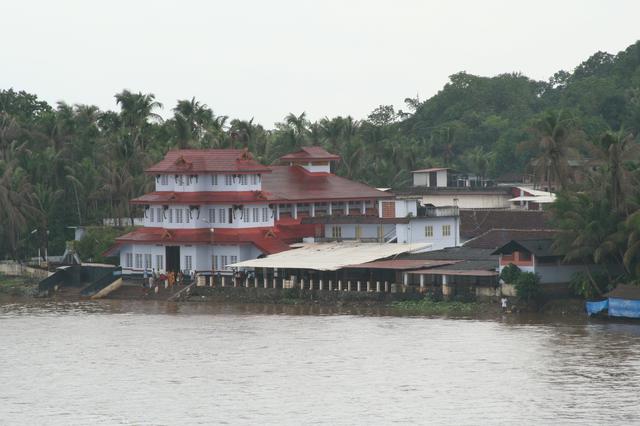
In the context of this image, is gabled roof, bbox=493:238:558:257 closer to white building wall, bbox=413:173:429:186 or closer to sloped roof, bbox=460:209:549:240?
sloped roof, bbox=460:209:549:240

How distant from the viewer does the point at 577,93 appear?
13888 cm

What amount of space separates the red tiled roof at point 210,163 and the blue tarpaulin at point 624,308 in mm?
25407

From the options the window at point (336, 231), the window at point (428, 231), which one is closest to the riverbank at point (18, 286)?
the window at point (336, 231)

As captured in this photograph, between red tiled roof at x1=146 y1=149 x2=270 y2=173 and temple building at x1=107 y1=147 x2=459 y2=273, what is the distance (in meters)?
0.05

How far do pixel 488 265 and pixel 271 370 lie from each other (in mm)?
19821

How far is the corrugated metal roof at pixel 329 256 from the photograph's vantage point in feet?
227

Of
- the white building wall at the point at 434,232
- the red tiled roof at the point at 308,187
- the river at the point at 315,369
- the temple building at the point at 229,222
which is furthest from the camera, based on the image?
the red tiled roof at the point at 308,187

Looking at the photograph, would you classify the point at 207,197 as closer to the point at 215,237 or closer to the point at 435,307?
the point at 215,237

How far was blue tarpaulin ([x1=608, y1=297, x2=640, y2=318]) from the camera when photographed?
5850 cm

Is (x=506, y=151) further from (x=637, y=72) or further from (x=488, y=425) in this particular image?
(x=488, y=425)

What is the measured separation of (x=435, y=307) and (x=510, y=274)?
152 inches

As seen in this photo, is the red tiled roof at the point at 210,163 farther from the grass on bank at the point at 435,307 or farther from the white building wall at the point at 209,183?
the grass on bank at the point at 435,307

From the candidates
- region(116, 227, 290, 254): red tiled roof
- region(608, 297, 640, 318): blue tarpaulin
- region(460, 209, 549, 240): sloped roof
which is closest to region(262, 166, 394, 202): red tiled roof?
region(116, 227, 290, 254): red tiled roof

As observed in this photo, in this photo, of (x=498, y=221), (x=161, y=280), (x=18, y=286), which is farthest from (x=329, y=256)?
(x=18, y=286)
